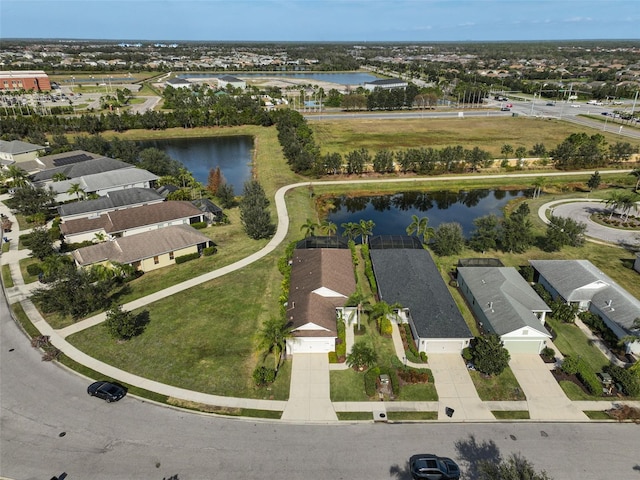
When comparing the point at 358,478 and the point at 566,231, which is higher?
the point at 566,231

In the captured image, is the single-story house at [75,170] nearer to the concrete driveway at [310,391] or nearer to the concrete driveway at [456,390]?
the concrete driveway at [310,391]

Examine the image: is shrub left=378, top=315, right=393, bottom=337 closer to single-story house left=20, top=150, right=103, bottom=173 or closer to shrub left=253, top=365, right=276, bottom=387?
shrub left=253, top=365, right=276, bottom=387

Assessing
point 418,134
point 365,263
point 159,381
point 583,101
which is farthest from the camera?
point 583,101

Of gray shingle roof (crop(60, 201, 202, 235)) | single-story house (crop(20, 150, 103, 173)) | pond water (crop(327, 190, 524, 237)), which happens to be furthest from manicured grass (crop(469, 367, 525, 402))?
single-story house (crop(20, 150, 103, 173))

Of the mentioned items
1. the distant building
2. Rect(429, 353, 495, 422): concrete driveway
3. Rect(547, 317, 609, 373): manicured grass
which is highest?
the distant building

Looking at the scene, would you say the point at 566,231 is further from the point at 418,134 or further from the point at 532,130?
the point at 532,130

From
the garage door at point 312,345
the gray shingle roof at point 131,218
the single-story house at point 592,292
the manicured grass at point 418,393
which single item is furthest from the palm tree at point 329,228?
the manicured grass at point 418,393

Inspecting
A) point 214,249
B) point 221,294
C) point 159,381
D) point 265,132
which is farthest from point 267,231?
point 265,132
